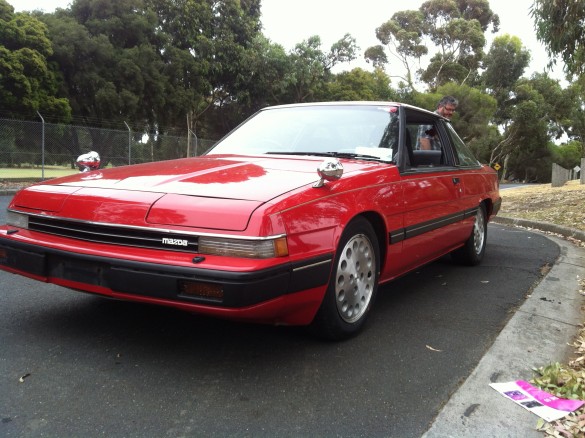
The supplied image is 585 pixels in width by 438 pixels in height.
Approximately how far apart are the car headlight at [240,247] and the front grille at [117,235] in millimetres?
60

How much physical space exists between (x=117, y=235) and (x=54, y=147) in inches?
594

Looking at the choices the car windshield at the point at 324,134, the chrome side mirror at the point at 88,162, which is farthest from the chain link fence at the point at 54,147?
the car windshield at the point at 324,134

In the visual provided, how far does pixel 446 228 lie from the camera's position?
438 cm

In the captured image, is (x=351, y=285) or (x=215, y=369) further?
(x=351, y=285)

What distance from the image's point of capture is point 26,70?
19.5 m

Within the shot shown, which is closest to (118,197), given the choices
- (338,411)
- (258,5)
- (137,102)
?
(338,411)

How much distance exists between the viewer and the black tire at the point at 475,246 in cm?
530

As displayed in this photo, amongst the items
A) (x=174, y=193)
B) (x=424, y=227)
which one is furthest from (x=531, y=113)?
(x=174, y=193)

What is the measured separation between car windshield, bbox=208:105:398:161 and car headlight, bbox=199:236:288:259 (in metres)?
1.42

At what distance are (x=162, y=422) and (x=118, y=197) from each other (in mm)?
1174

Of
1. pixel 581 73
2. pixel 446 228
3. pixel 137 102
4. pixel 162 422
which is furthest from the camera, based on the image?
pixel 137 102

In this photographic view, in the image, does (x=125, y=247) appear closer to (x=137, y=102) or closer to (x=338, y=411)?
(x=338, y=411)

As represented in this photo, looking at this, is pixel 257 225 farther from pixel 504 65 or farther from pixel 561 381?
pixel 504 65

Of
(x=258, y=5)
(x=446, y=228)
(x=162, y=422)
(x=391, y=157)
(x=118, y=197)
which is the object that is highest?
(x=258, y=5)
